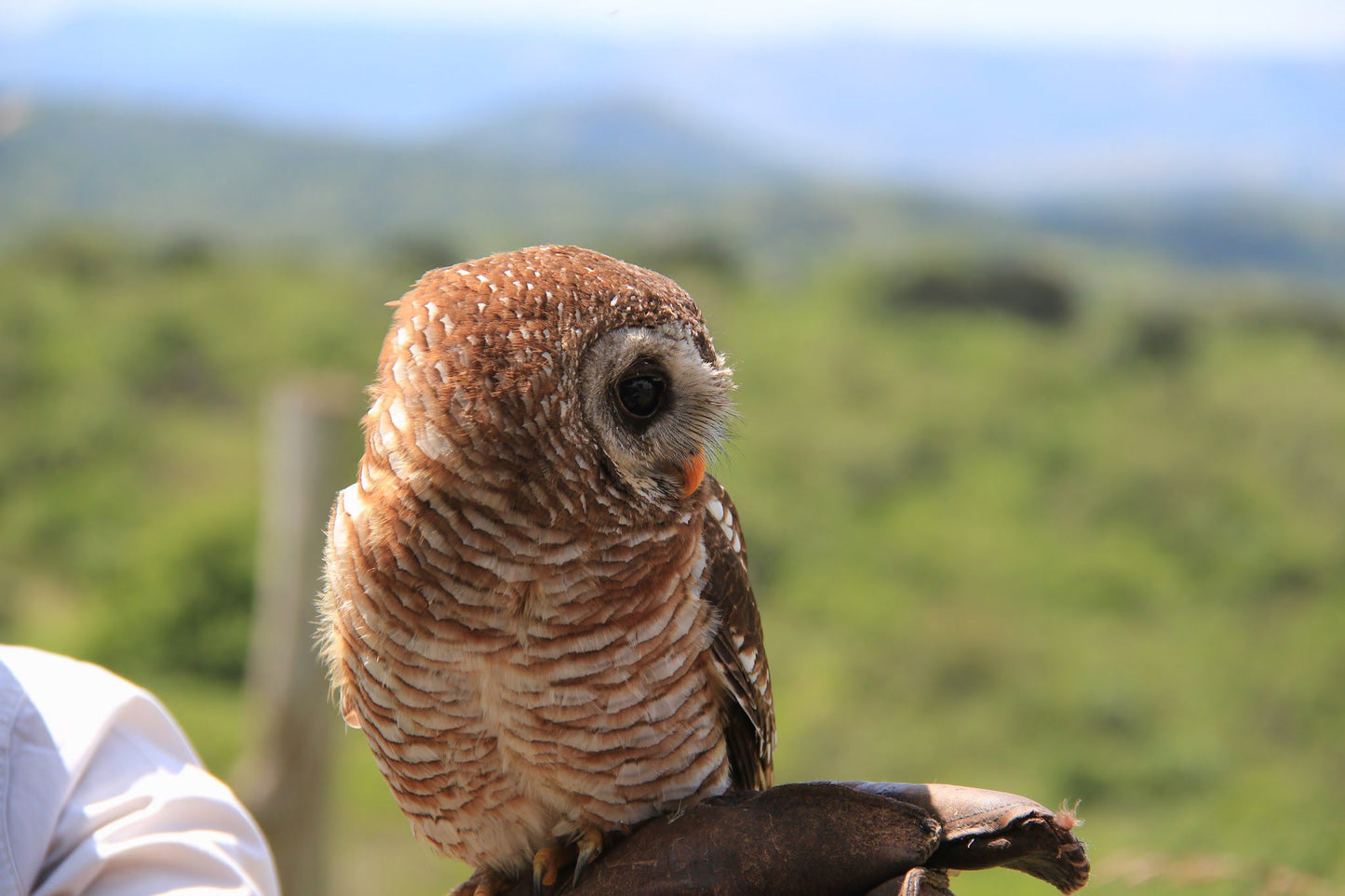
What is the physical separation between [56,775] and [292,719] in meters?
4.36

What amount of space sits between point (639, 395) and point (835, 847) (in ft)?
2.47

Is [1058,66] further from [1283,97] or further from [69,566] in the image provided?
[69,566]

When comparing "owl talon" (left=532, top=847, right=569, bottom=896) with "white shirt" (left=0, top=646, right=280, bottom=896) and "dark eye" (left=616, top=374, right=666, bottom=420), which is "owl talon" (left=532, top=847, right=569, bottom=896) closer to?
"white shirt" (left=0, top=646, right=280, bottom=896)

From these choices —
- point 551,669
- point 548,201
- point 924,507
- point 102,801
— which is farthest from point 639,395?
point 548,201

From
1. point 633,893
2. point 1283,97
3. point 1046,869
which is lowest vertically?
point 633,893

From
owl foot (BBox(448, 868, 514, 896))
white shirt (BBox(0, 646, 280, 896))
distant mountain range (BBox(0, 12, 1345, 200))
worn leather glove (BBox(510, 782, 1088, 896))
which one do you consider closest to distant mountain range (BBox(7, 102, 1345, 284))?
distant mountain range (BBox(0, 12, 1345, 200))

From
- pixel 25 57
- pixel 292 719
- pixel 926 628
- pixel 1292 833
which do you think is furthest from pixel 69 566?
pixel 1292 833

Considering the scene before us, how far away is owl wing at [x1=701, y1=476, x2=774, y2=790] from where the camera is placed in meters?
1.80

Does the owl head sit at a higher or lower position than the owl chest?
higher

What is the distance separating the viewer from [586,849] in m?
1.71

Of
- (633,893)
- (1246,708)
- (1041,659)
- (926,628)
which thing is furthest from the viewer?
(926,628)

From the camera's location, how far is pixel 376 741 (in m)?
1.67

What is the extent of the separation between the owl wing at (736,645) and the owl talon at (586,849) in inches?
12.2

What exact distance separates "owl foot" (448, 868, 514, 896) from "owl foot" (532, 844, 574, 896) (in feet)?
0.37
